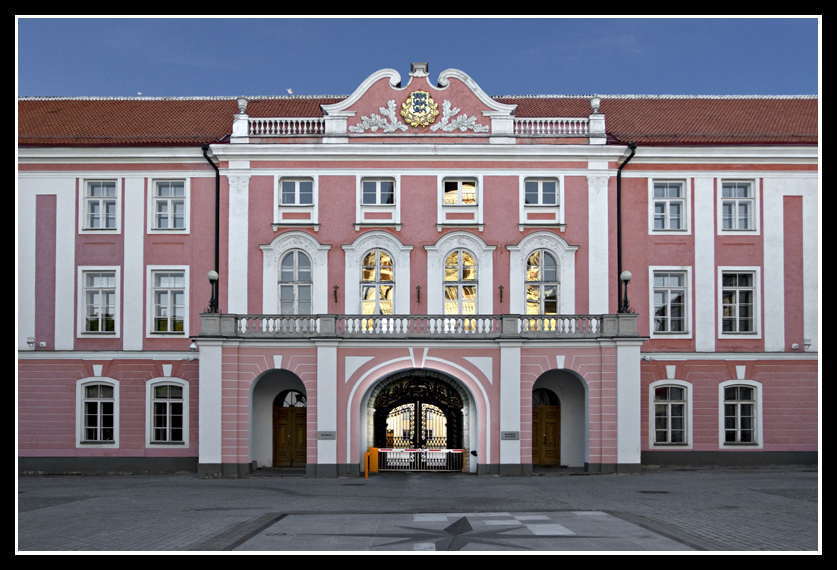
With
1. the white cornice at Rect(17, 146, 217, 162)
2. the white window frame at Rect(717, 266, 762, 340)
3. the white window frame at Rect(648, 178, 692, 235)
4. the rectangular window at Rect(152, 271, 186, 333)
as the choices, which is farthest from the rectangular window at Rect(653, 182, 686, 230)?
the rectangular window at Rect(152, 271, 186, 333)

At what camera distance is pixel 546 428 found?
28.5 m

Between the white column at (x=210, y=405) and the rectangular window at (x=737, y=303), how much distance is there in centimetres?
1581

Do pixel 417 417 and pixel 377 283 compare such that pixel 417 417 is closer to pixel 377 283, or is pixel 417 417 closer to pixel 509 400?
pixel 509 400

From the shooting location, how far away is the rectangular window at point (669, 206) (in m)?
28.5

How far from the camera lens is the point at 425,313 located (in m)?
27.8

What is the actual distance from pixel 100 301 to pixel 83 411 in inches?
139

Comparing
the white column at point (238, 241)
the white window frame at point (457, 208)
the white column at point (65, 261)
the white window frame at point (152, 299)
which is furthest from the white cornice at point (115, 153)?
the white window frame at point (457, 208)

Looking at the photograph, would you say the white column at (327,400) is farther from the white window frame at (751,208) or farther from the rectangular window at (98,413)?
the white window frame at (751,208)

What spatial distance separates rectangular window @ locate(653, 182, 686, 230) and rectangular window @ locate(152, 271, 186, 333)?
1543 cm

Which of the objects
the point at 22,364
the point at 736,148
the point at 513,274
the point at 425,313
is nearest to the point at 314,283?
the point at 425,313

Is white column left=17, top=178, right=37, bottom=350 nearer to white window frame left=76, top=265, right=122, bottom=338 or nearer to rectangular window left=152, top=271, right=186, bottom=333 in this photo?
white window frame left=76, top=265, right=122, bottom=338

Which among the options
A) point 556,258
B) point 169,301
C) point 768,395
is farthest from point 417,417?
point 768,395

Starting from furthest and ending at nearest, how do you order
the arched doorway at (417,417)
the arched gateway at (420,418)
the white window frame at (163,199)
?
the white window frame at (163,199) < the arched doorway at (417,417) < the arched gateway at (420,418)

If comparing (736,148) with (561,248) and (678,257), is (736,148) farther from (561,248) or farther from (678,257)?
(561,248)
